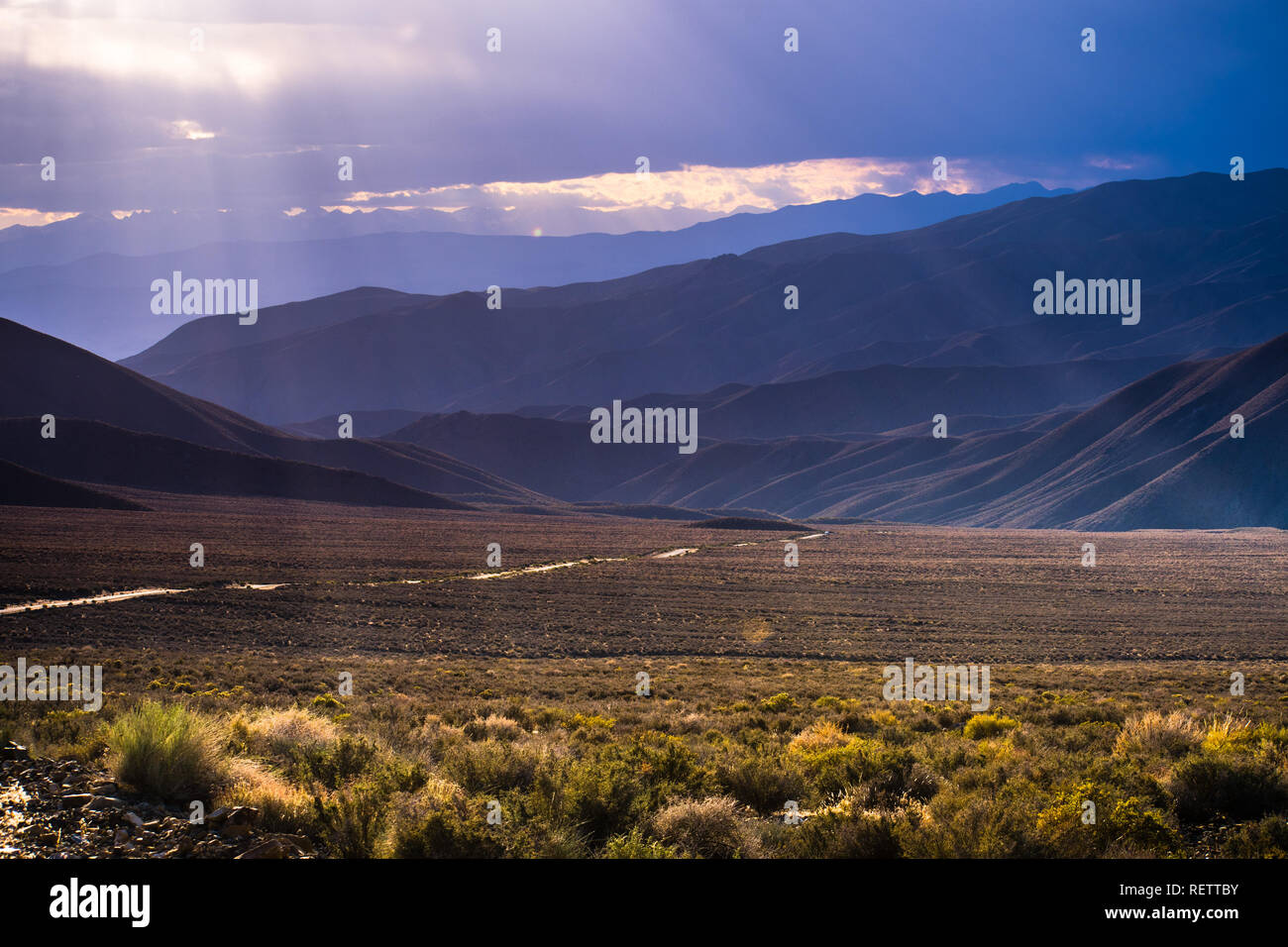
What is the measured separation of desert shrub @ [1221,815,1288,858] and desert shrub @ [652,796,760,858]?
3653mm

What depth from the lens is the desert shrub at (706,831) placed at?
22.3 ft

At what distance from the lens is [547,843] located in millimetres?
6391

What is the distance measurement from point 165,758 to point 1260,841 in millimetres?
8866

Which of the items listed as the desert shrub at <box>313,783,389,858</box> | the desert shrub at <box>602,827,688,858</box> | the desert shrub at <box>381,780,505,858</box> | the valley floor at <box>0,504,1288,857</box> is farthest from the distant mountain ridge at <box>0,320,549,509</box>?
the desert shrub at <box>602,827,688,858</box>

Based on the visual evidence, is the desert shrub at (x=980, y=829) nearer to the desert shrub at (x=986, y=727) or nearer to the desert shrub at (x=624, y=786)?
the desert shrub at (x=624, y=786)

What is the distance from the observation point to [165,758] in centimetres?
748

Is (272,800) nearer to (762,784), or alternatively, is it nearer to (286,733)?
(286,733)

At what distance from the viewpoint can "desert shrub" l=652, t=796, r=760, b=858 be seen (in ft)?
22.3

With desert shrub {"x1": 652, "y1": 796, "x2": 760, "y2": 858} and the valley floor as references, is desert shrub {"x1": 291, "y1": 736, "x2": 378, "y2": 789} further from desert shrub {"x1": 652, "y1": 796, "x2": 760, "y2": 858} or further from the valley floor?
desert shrub {"x1": 652, "y1": 796, "x2": 760, "y2": 858}

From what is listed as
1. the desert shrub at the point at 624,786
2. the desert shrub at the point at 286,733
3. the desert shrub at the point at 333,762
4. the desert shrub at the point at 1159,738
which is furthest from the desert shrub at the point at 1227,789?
the desert shrub at the point at 286,733

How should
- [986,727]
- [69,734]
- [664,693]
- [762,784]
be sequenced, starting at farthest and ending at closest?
A: [664,693], [986,727], [69,734], [762,784]

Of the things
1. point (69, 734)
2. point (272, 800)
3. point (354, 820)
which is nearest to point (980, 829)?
point (354, 820)
